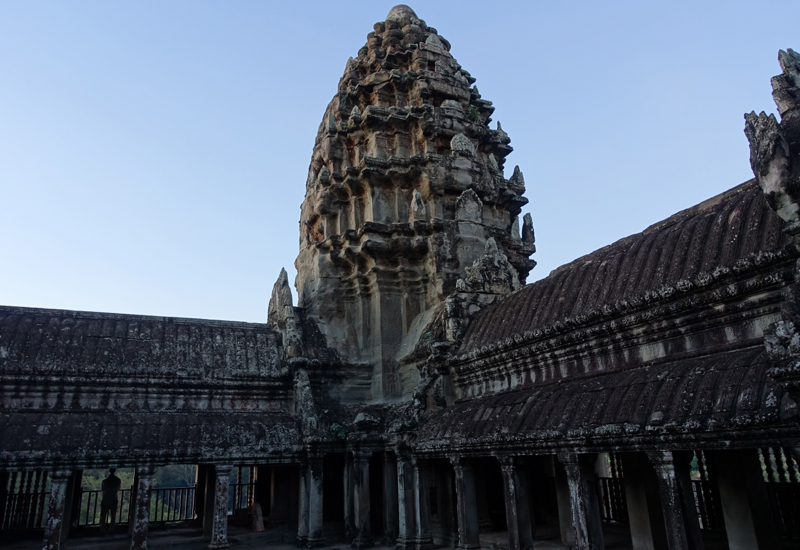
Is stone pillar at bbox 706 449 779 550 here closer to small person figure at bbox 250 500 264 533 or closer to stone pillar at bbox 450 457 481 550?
stone pillar at bbox 450 457 481 550

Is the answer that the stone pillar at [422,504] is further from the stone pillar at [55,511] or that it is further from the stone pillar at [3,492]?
the stone pillar at [3,492]

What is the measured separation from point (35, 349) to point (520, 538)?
11.2 metres

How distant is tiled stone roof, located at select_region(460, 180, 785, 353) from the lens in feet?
25.0

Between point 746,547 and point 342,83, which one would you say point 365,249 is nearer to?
point 342,83

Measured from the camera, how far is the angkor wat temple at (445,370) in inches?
277

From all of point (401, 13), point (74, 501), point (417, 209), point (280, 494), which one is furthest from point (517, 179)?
point (74, 501)

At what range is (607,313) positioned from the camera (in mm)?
8977

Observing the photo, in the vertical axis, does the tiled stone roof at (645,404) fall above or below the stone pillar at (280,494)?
above

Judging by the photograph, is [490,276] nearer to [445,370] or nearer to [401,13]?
[445,370]

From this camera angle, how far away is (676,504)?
6.60 m

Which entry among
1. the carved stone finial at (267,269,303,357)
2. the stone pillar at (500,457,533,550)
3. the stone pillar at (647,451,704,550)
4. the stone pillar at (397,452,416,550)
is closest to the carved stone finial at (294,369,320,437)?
the carved stone finial at (267,269,303,357)

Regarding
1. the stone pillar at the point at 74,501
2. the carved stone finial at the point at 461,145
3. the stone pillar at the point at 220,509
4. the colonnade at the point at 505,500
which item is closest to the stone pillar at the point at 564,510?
the colonnade at the point at 505,500

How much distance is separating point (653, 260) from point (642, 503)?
3.80 m

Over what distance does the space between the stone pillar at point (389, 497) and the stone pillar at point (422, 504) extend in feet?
4.26
